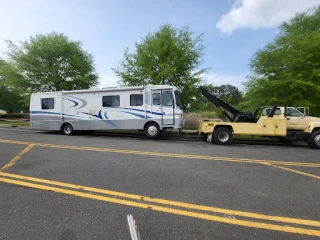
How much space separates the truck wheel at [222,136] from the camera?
8.97 m

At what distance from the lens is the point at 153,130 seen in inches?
410

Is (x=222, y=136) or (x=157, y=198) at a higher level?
(x=222, y=136)

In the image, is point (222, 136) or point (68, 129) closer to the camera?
point (222, 136)

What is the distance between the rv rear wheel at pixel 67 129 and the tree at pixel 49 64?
7667mm

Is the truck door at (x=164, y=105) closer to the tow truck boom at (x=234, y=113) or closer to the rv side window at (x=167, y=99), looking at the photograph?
the rv side window at (x=167, y=99)

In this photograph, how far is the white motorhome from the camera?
401 inches

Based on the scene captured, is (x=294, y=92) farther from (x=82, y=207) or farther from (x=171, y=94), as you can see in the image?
(x=82, y=207)

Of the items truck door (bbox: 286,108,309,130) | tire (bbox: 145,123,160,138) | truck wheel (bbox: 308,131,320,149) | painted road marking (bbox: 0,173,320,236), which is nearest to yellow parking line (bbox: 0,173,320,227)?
painted road marking (bbox: 0,173,320,236)

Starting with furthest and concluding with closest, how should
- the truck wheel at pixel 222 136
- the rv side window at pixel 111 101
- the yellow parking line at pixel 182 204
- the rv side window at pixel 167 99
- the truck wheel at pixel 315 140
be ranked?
the rv side window at pixel 111 101
the rv side window at pixel 167 99
the truck wheel at pixel 222 136
the truck wheel at pixel 315 140
the yellow parking line at pixel 182 204

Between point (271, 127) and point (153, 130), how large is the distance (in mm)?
6021

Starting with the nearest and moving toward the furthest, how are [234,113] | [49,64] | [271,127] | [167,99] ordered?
[271,127] → [234,113] → [167,99] → [49,64]

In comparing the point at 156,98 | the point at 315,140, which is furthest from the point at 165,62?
the point at 315,140

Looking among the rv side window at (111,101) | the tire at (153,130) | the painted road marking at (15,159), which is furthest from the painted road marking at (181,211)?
the rv side window at (111,101)

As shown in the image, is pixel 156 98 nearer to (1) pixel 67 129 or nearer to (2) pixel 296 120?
(1) pixel 67 129
